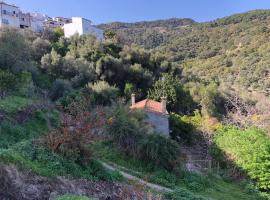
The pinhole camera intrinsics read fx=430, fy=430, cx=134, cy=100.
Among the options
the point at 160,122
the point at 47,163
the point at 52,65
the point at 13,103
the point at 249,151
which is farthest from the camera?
the point at 52,65

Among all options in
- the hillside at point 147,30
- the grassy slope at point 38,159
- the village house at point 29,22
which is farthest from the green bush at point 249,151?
the hillside at point 147,30

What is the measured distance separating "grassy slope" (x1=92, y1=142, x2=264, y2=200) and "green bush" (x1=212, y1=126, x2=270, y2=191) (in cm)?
127

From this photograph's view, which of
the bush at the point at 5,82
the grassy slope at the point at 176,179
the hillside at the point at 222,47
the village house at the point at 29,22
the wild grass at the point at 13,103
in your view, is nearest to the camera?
the grassy slope at the point at 176,179

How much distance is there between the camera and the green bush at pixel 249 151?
25.4 meters

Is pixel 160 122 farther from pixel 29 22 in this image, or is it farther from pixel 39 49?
pixel 29 22

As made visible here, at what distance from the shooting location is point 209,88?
157ft

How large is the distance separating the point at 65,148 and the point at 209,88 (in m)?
34.9

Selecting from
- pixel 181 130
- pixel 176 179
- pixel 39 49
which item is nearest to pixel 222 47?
pixel 39 49

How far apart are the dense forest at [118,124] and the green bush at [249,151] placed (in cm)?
8

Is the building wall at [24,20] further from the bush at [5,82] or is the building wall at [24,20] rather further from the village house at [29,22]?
the bush at [5,82]

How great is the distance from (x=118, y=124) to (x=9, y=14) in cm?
4653

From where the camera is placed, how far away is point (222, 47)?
9156cm

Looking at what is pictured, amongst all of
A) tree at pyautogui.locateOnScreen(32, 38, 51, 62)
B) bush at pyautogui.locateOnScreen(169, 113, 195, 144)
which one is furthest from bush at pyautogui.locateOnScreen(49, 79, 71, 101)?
tree at pyautogui.locateOnScreen(32, 38, 51, 62)

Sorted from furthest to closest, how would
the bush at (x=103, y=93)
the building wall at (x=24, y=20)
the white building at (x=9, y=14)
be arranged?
the building wall at (x=24, y=20) → the white building at (x=9, y=14) → the bush at (x=103, y=93)
